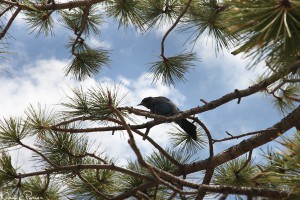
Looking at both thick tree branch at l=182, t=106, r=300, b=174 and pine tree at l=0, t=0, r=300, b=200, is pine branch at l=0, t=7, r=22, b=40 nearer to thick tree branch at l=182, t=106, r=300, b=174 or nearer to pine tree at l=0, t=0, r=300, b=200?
pine tree at l=0, t=0, r=300, b=200

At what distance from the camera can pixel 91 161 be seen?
200cm

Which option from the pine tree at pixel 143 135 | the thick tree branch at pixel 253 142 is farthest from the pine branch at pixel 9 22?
the thick tree branch at pixel 253 142

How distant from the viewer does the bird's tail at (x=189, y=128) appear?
213cm

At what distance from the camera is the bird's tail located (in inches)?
83.9

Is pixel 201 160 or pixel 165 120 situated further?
pixel 201 160

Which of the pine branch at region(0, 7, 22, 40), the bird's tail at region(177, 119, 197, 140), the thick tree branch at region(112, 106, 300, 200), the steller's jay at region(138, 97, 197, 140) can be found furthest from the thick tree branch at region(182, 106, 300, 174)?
the pine branch at region(0, 7, 22, 40)

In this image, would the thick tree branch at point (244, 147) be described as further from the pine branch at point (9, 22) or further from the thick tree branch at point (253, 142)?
the pine branch at point (9, 22)

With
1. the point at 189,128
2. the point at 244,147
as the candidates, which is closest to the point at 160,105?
the point at 189,128

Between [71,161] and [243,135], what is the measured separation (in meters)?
0.80

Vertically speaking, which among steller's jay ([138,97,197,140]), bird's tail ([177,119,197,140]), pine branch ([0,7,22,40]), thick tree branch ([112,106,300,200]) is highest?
pine branch ([0,7,22,40])

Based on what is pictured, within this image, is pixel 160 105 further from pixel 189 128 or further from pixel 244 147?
pixel 244 147

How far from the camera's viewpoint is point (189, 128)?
7.05 feet

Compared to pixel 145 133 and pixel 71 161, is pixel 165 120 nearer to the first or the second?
pixel 145 133

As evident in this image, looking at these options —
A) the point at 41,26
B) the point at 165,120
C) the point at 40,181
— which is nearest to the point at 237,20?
the point at 165,120
